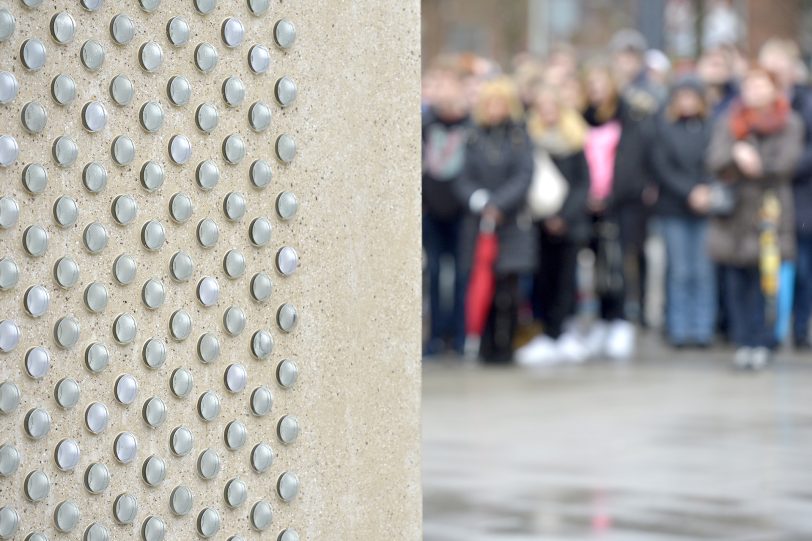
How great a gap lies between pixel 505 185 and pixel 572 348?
1.65 metres

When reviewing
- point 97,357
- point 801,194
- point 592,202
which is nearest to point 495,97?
point 592,202

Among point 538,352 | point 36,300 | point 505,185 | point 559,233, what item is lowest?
point 538,352

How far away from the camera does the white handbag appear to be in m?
13.9

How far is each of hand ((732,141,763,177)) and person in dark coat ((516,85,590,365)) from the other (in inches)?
69.8

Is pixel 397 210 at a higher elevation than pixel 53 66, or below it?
below

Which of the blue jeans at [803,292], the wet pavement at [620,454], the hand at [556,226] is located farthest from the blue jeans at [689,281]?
the wet pavement at [620,454]

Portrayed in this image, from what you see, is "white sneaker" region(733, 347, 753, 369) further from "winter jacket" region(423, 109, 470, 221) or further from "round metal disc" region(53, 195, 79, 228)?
"round metal disc" region(53, 195, 79, 228)

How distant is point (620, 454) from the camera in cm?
839

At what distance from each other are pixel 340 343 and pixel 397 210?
345 mm

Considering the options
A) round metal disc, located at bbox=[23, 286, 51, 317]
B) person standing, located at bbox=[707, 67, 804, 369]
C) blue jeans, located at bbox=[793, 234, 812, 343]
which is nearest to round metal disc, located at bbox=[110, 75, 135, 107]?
round metal disc, located at bbox=[23, 286, 51, 317]

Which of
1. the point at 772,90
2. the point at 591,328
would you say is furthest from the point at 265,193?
the point at 591,328

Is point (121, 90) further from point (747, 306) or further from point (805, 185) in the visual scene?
point (805, 185)

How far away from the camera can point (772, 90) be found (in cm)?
1274

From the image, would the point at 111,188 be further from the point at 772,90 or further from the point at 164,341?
the point at 772,90
